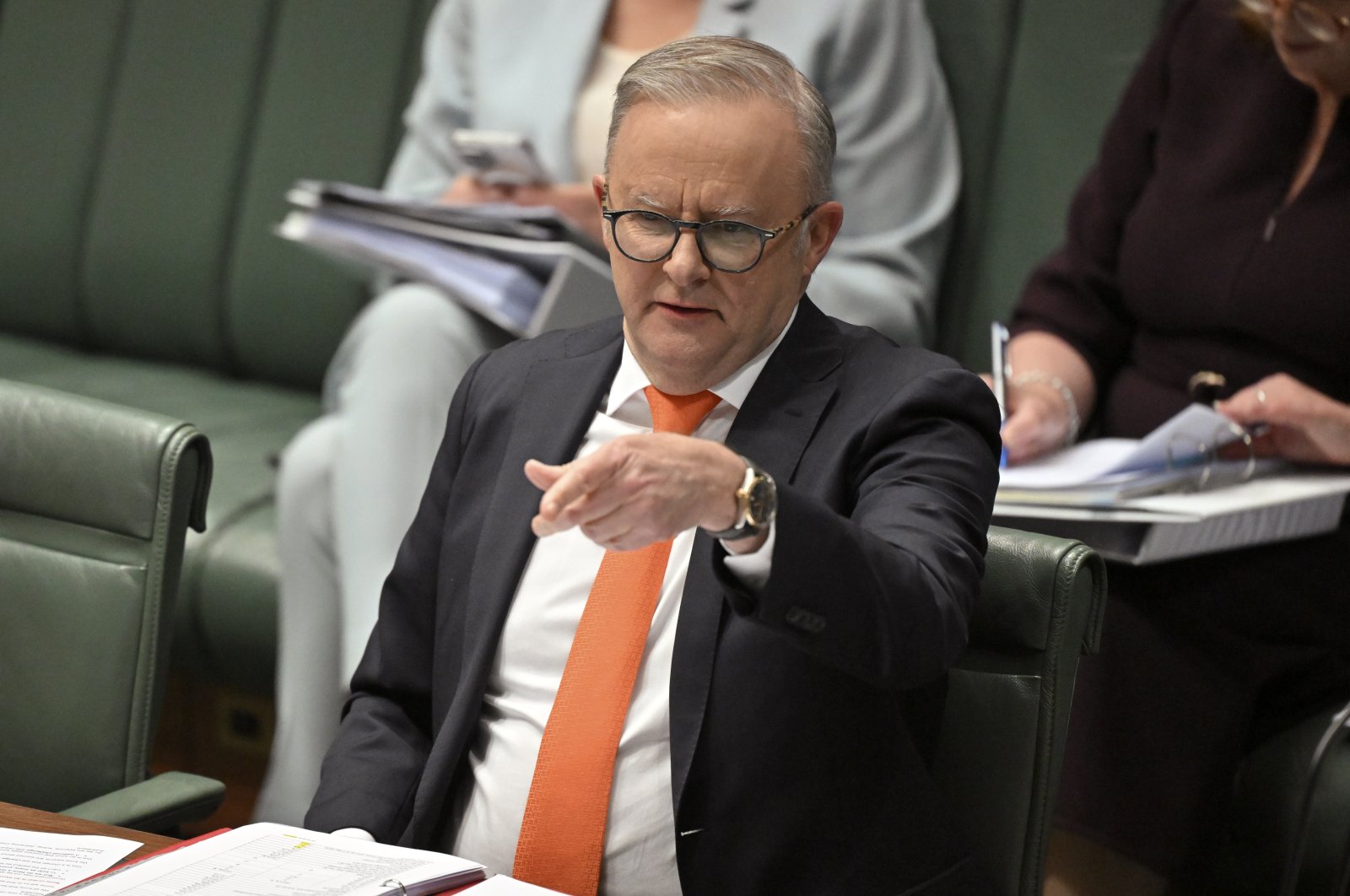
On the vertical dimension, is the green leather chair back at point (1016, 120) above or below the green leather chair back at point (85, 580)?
above

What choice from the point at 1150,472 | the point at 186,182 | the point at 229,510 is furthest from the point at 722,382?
the point at 186,182

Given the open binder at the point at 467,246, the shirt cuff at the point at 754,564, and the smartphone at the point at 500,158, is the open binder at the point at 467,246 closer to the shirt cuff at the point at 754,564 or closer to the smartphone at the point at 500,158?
the smartphone at the point at 500,158

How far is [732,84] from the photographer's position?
1.13 metres

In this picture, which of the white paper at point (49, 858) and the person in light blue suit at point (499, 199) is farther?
the person in light blue suit at point (499, 199)

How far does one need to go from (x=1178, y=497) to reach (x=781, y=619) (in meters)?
0.86

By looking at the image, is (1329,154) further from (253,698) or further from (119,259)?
(119,259)

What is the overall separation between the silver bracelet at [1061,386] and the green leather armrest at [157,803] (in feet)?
3.60

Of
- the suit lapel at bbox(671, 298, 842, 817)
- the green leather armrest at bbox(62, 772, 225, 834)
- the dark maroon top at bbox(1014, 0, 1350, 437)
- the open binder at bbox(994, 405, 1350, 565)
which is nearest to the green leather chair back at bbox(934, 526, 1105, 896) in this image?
the suit lapel at bbox(671, 298, 842, 817)

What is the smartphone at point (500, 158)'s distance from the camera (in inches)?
80.4

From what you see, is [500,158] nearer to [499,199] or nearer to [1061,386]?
[499,199]

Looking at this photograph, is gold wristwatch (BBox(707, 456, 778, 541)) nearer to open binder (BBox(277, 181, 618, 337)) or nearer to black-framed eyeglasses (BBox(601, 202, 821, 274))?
black-framed eyeglasses (BBox(601, 202, 821, 274))

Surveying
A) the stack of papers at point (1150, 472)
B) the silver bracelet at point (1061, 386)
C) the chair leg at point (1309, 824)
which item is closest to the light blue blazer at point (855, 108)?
the silver bracelet at point (1061, 386)

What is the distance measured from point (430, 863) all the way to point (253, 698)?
1.66 meters

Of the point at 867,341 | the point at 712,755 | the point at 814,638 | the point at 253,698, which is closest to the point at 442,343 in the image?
the point at 253,698
